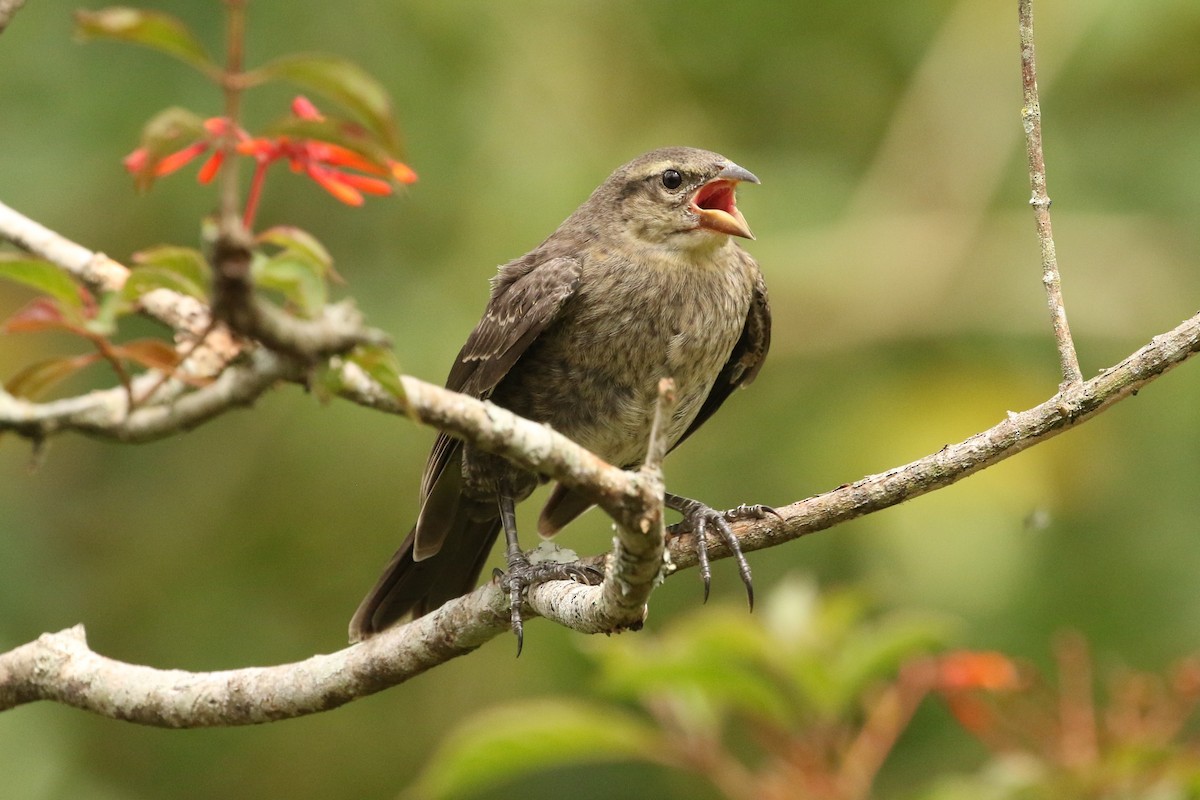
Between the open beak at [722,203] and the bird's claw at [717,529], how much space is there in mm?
886

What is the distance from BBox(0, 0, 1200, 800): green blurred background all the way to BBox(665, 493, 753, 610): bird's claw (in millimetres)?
2419

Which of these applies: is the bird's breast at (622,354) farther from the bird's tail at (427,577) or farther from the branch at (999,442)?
the branch at (999,442)

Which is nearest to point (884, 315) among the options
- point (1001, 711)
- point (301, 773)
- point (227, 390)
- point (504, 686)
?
point (504, 686)

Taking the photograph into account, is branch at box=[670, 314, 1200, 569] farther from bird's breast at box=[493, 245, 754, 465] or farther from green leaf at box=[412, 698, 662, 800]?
bird's breast at box=[493, 245, 754, 465]

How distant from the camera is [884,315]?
6.51 meters

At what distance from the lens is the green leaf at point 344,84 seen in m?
1.62

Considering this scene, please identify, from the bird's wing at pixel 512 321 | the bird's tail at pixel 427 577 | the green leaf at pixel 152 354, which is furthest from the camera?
the bird's tail at pixel 427 577

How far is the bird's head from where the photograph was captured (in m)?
4.39

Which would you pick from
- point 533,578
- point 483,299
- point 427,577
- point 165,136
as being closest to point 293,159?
point 165,136

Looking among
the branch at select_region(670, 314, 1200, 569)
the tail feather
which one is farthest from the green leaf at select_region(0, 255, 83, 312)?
the tail feather

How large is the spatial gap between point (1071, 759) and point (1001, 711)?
1.90 ft

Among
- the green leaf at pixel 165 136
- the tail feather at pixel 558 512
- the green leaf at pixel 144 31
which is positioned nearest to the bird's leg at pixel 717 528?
the tail feather at pixel 558 512

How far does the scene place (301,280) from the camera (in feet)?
5.70

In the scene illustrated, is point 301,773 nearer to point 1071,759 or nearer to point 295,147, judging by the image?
point 1071,759
